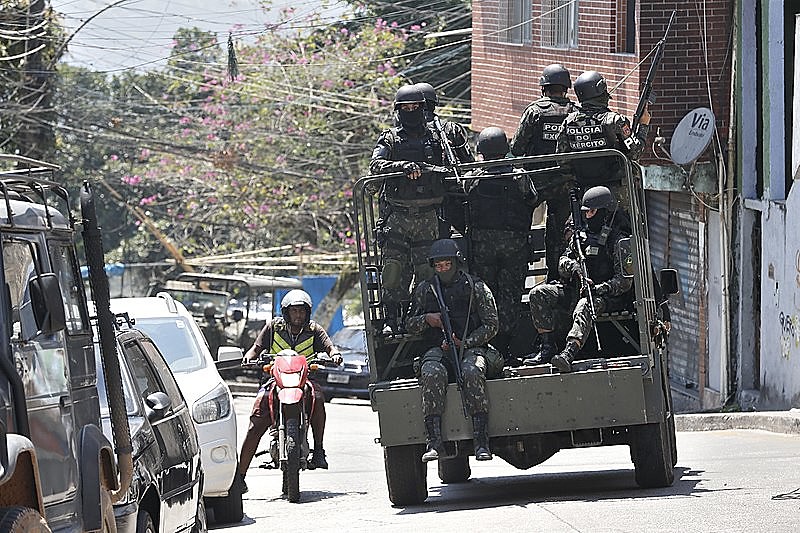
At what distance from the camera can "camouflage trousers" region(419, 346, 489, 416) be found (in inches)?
407

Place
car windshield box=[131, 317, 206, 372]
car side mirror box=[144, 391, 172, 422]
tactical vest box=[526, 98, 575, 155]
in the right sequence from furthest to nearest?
car windshield box=[131, 317, 206, 372]
tactical vest box=[526, 98, 575, 155]
car side mirror box=[144, 391, 172, 422]

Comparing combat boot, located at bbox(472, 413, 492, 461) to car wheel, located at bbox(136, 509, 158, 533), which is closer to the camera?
car wheel, located at bbox(136, 509, 158, 533)

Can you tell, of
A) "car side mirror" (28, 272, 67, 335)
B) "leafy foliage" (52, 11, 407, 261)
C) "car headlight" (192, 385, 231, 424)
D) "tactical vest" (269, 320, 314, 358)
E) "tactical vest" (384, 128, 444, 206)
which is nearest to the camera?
"car side mirror" (28, 272, 67, 335)

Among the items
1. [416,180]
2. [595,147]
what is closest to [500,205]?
[416,180]

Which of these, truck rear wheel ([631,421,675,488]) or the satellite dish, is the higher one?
the satellite dish

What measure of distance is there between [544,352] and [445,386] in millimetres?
890

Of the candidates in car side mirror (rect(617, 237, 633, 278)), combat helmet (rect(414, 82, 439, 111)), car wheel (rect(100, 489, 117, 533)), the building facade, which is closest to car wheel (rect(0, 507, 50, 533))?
car wheel (rect(100, 489, 117, 533))

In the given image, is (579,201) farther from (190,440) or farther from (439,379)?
(190,440)

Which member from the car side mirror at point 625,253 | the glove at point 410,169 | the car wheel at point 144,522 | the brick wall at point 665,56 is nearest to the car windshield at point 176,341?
the glove at point 410,169

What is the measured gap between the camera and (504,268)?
11453 mm

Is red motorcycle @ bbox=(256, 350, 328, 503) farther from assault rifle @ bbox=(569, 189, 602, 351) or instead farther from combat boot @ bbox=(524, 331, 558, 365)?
assault rifle @ bbox=(569, 189, 602, 351)

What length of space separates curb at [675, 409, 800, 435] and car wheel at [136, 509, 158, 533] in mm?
8940

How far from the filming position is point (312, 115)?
31141mm

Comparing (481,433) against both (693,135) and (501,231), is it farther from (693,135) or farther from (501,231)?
(693,135)
